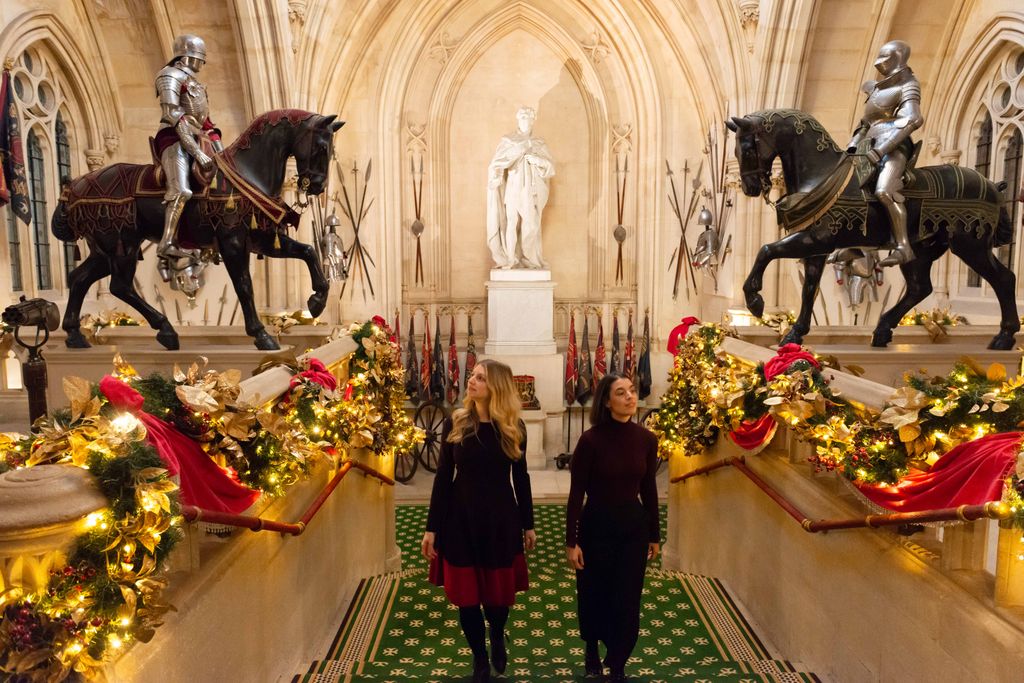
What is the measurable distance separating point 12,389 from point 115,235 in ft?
7.36

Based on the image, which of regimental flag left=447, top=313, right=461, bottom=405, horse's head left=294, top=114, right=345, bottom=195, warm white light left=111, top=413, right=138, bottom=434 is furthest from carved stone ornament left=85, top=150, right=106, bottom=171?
warm white light left=111, top=413, right=138, bottom=434

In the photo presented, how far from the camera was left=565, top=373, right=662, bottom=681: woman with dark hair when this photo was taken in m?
3.21

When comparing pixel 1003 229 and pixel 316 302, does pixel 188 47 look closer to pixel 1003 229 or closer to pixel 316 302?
pixel 316 302

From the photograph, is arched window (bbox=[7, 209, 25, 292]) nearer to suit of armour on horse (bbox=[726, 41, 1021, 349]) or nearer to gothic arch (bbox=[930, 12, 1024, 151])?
suit of armour on horse (bbox=[726, 41, 1021, 349])

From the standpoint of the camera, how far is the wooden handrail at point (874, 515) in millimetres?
2283

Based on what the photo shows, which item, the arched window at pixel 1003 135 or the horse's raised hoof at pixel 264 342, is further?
the arched window at pixel 1003 135

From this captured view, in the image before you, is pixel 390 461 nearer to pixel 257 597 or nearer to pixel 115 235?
pixel 115 235

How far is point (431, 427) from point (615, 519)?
792cm

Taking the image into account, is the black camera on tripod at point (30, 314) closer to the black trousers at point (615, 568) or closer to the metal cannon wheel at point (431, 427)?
the black trousers at point (615, 568)

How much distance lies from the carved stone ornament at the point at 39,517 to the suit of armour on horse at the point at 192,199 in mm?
3562

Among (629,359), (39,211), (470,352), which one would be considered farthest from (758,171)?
(39,211)

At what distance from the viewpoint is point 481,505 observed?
330cm

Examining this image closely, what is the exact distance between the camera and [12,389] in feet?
21.6

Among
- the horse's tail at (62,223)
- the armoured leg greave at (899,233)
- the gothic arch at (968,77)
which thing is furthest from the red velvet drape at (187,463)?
the gothic arch at (968,77)
